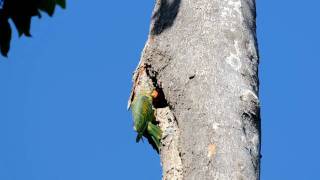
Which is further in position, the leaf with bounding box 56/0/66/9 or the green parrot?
the green parrot

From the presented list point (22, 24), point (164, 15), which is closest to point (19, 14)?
point (22, 24)

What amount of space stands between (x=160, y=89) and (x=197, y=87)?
56 cm

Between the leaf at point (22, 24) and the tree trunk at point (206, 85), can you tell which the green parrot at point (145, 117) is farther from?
the leaf at point (22, 24)

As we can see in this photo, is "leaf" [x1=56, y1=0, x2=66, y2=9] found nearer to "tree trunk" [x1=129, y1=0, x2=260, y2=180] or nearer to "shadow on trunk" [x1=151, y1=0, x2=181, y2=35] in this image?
"tree trunk" [x1=129, y1=0, x2=260, y2=180]

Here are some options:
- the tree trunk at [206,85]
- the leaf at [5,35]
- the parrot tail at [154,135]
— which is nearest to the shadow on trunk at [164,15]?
the tree trunk at [206,85]

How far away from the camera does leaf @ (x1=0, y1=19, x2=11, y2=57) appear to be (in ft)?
11.6

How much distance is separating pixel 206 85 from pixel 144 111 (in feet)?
2.46

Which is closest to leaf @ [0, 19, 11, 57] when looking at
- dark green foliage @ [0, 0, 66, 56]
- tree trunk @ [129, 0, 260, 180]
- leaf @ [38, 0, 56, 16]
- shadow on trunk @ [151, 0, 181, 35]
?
dark green foliage @ [0, 0, 66, 56]

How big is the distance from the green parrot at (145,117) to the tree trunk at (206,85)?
0.20 ft

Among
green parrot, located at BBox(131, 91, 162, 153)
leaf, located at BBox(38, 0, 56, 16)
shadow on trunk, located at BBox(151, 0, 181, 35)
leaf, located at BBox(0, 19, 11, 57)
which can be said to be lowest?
leaf, located at BBox(0, 19, 11, 57)

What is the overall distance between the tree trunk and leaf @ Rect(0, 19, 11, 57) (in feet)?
3.36

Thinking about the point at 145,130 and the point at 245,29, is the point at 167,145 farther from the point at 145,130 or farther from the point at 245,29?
the point at 245,29

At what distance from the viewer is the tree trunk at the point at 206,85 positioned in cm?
405

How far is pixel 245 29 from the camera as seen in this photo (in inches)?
179
